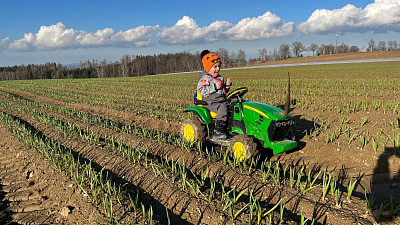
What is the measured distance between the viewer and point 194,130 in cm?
571

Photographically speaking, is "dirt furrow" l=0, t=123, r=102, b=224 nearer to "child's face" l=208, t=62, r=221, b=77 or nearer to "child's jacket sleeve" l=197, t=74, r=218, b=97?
"child's jacket sleeve" l=197, t=74, r=218, b=97

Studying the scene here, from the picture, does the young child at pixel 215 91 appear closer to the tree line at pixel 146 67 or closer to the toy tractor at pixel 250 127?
the toy tractor at pixel 250 127

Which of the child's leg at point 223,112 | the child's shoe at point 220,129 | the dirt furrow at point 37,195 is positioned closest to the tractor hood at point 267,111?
the child's leg at point 223,112

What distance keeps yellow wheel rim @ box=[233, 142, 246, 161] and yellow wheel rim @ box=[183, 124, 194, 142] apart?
1343mm

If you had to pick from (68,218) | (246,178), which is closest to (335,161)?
(246,178)

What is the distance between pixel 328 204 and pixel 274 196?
69cm

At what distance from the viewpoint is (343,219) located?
9.55 ft

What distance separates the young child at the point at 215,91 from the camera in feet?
16.9

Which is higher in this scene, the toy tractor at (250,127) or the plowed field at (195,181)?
the toy tractor at (250,127)

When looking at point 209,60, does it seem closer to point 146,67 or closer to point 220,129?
point 220,129

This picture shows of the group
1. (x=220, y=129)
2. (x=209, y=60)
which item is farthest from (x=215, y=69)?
(x=220, y=129)

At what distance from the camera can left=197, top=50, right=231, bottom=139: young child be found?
203 inches

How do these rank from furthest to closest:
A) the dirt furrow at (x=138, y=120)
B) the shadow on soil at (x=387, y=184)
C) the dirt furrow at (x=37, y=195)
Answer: the dirt furrow at (x=138, y=120) < the dirt furrow at (x=37, y=195) < the shadow on soil at (x=387, y=184)

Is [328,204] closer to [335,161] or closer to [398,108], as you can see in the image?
[335,161]
